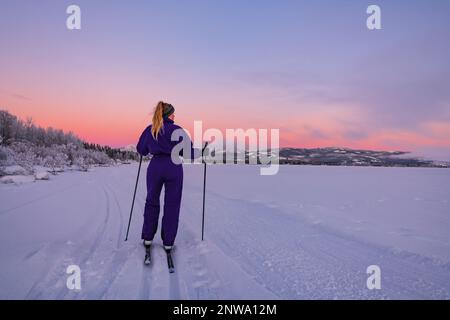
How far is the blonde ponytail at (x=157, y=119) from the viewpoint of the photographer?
141 inches

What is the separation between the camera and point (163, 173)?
143 inches

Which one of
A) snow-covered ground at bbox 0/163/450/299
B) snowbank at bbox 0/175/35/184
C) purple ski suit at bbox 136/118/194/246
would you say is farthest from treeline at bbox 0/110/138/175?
purple ski suit at bbox 136/118/194/246

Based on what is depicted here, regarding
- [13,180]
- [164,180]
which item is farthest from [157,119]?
[13,180]

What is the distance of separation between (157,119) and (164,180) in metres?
0.83

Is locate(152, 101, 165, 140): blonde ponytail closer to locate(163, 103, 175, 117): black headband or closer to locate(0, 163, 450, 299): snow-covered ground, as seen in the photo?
locate(163, 103, 175, 117): black headband

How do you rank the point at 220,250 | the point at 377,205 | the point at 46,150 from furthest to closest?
the point at 46,150 < the point at 377,205 < the point at 220,250

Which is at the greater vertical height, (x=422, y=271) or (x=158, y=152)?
(x=158, y=152)

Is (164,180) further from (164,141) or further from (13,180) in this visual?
(13,180)

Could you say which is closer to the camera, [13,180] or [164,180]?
[164,180]

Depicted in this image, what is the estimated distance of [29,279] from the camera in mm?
2752

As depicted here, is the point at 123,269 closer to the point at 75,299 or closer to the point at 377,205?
the point at 75,299

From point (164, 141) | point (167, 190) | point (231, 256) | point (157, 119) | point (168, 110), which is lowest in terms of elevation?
point (231, 256)

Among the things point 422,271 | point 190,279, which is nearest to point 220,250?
point 190,279
